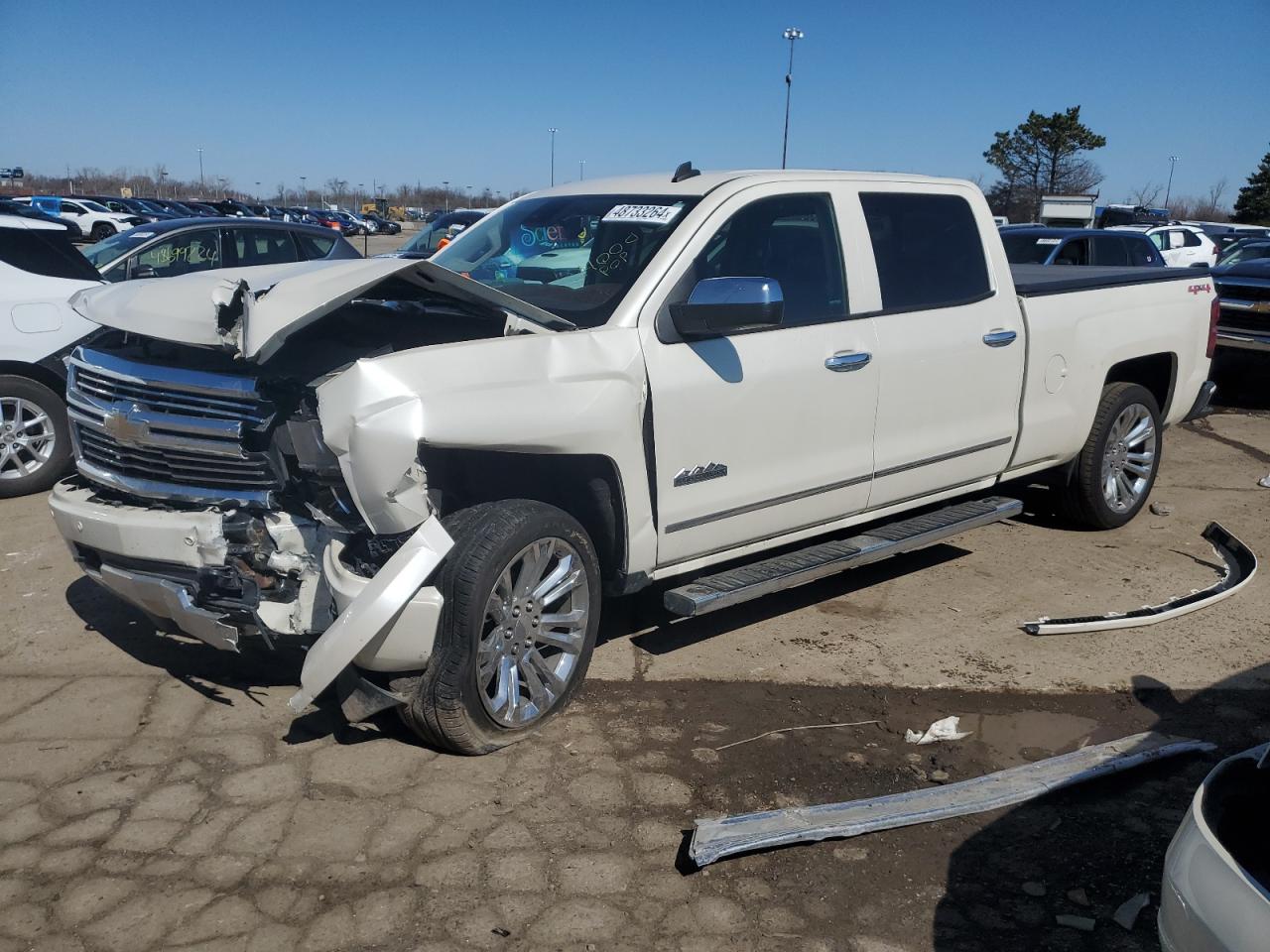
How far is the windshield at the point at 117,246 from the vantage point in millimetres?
9663

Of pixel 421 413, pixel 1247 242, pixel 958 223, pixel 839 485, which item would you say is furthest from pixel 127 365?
pixel 1247 242

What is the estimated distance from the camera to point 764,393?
4324mm

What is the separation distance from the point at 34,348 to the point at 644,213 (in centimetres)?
448

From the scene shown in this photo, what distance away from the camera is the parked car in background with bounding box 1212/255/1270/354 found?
37.9 ft

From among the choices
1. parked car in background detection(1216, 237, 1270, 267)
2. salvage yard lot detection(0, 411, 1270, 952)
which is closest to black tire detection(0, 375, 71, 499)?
salvage yard lot detection(0, 411, 1270, 952)

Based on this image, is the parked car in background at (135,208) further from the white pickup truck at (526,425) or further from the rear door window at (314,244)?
the white pickup truck at (526,425)

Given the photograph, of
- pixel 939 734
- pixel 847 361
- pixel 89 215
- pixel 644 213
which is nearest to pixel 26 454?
pixel 644 213

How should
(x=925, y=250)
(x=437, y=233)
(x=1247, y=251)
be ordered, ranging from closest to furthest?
(x=925, y=250), (x=437, y=233), (x=1247, y=251)

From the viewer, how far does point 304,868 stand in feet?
10.4

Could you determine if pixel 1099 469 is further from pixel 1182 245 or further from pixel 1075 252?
pixel 1182 245

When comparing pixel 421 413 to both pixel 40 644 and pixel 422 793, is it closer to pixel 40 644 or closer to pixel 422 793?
pixel 422 793

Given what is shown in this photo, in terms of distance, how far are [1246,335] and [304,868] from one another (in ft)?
38.4

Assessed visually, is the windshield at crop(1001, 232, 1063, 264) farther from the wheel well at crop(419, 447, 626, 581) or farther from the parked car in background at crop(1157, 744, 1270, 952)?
the parked car in background at crop(1157, 744, 1270, 952)

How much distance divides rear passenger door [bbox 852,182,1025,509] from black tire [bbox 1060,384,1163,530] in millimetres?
933
